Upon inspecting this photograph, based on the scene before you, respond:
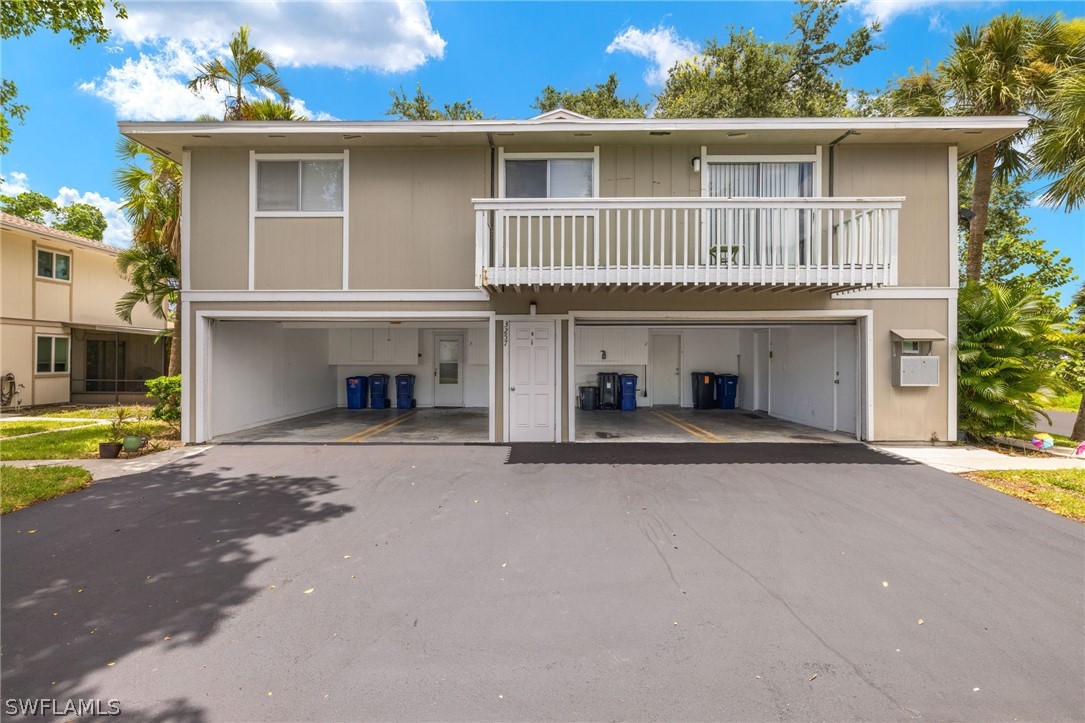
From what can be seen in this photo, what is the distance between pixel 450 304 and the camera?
794cm

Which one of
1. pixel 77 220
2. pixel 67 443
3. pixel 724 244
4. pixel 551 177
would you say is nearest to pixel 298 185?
pixel 551 177

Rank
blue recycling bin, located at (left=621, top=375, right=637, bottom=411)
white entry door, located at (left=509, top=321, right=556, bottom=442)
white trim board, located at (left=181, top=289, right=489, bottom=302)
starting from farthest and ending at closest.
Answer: blue recycling bin, located at (left=621, top=375, right=637, bottom=411), white entry door, located at (left=509, top=321, right=556, bottom=442), white trim board, located at (left=181, top=289, right=489, bottom=302)

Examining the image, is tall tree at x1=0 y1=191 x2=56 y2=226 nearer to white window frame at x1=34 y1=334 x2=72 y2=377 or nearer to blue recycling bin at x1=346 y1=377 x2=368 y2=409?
white window frame at x1=34 y1=334 x2=72 y2=377

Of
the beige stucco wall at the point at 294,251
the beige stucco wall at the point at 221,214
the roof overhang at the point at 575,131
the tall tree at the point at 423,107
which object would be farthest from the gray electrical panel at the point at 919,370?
the tall tree at the point at 423,107

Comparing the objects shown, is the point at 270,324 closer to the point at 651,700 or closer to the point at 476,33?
the point at 651,700

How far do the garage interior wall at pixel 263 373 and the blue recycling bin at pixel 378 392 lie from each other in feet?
3.97

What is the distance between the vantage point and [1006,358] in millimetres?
7375

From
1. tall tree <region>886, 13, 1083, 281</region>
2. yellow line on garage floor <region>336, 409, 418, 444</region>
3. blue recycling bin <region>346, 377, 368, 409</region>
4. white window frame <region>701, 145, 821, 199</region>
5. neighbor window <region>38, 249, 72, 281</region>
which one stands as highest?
tall tree <region>886, 13, 1083, 281</region>

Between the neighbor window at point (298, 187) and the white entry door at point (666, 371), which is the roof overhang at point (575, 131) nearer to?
the neighbor window at point (298, 187)

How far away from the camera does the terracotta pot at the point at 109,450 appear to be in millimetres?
6938

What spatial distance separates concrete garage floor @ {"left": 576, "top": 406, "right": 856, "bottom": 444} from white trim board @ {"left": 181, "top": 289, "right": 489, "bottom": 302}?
3370mm

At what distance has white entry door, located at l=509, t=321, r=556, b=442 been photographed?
801 cm

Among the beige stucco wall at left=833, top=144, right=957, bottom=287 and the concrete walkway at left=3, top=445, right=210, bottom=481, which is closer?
the concrete walkway at left=3, top=445, right=210, bottom=481

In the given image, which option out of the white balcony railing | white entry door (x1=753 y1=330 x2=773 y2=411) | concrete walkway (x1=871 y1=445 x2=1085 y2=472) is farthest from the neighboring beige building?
concrete walkway (x1=871 y1=445 x2=1085 y2=472)
